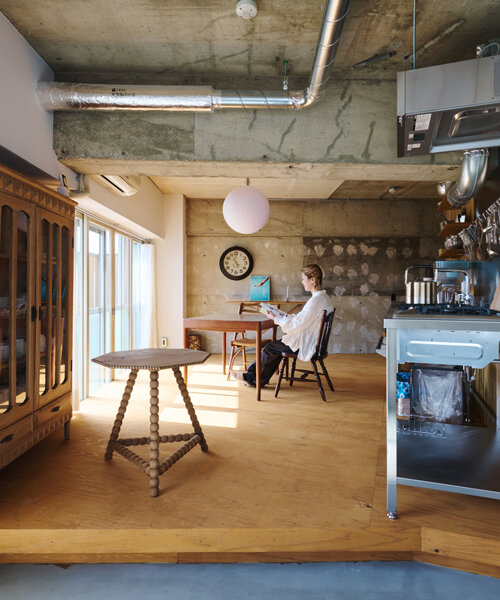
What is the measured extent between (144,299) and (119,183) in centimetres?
288

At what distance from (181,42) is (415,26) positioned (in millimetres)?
1484

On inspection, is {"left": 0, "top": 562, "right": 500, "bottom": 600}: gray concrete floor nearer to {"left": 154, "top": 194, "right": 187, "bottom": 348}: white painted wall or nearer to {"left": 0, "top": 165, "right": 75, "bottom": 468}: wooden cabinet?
{"left": 0, "top": 165, "right": 75, "bottom": 468}: wooden cabinet

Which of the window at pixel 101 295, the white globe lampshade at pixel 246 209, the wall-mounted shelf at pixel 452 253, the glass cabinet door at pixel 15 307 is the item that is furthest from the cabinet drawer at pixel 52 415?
the wall-mounted shelf at pixel 452 253

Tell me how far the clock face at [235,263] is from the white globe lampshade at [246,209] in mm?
3312

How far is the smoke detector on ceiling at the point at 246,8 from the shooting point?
235cm

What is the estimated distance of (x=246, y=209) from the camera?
4305mm

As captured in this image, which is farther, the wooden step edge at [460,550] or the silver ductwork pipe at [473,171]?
the silver ductwork pipe at [473,171]

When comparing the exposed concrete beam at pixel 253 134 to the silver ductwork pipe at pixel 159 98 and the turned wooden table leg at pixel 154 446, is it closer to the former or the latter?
the silver ductwork pipe at pixel 159 98

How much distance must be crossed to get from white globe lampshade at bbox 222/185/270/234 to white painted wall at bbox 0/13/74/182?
171cm

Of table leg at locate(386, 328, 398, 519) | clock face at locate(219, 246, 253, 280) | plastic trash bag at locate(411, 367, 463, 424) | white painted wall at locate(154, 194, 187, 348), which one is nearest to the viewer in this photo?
table leg at locate(386, 328, 398, 519)

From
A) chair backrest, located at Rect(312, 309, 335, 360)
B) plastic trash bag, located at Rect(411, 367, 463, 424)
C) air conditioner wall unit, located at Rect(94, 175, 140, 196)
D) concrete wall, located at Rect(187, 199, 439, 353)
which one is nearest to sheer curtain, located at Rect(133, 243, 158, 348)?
concrete wall, located at Rect(187, 199, 439, 353)

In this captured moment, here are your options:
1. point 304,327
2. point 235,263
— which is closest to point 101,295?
point 304,327

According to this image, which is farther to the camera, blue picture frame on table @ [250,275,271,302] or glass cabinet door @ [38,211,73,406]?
blue picture frame on table @ [250,275,271,302]

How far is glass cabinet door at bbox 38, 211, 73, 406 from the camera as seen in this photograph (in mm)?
2645
